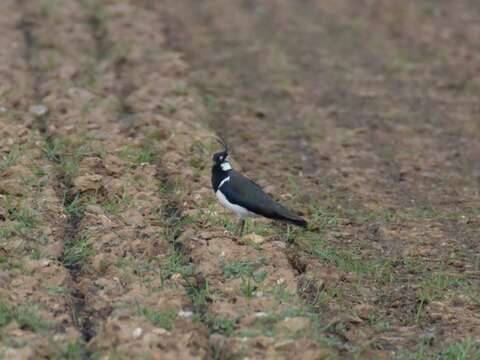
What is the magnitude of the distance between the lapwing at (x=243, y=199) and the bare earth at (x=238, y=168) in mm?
241

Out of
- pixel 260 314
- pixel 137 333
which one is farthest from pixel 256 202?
pixel 137 333

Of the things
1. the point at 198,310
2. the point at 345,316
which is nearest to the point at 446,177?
the point at 345,316

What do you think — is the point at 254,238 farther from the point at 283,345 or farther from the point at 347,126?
the point at 347,126

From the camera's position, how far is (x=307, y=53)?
1436 centimetres

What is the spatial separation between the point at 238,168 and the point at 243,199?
6.90ft

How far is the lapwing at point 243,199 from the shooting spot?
7918 millimetres

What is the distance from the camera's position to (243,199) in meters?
7.96

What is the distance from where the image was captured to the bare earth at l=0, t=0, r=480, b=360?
693 cm

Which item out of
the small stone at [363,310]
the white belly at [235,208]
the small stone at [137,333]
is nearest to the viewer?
the small stone at [137,333]

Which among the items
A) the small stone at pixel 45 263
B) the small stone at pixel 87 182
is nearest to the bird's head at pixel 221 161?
the small stone at pixel 87 182

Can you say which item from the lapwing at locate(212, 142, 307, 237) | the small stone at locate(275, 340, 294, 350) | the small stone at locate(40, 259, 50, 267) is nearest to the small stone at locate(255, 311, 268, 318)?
the small stone at locate(275, 340, 294, 350)

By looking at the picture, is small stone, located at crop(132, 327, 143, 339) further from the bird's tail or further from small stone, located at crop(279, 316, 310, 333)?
the bird's tail

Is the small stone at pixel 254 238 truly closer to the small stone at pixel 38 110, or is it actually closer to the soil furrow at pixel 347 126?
the soil furrow at pixel 347 126

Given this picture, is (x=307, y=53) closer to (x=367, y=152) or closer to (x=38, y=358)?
(x=367, y=152)
